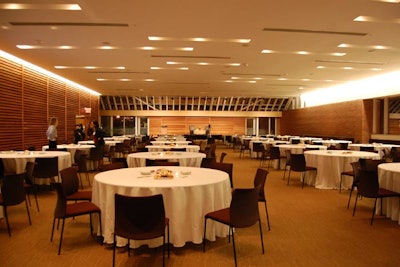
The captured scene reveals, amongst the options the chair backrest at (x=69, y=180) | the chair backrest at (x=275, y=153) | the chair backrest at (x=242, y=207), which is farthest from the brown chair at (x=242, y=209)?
the chair backrest at (x=275, y=153)

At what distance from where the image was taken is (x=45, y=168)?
6.75 meters

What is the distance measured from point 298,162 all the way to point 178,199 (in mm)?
5002

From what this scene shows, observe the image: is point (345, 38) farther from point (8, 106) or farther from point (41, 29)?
point (8, 106)

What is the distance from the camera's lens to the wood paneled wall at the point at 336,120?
16.6m

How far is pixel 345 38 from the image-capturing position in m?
8.60

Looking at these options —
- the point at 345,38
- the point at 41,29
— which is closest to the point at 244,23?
the point at 345,38

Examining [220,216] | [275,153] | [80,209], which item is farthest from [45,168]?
[275,153]

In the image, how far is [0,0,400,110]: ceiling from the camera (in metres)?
6.52

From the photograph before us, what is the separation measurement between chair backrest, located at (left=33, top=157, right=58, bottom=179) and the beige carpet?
0.85 m

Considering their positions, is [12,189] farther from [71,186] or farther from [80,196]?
[80,196]

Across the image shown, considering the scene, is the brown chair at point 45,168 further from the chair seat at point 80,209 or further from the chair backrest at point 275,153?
the chair backrest at point 275,153

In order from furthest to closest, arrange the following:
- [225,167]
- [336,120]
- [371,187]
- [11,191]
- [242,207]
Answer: [336,120]
[225,167]
[371,187]
[11,191]
[242,207]

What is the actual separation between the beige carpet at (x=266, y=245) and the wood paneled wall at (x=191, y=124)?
22.8m

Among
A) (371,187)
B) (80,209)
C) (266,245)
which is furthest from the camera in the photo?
(371,187)
